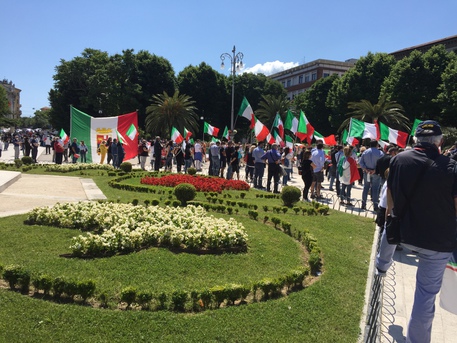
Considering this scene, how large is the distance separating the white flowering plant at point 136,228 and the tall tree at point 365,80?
46.5m

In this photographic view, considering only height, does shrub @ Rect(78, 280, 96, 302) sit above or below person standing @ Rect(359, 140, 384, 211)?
below

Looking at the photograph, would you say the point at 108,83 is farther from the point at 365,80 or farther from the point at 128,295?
the point at 128,295

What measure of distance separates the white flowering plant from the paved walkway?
2.22 m

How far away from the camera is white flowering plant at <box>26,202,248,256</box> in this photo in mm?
6832

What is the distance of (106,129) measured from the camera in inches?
891

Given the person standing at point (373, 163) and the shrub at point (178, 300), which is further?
the person standing at point (373, 163)

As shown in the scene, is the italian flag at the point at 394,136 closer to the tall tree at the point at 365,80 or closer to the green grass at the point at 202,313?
the green grass at the point at 202,313

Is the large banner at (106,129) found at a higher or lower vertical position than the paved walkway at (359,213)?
higher

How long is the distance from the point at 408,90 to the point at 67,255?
43.1m

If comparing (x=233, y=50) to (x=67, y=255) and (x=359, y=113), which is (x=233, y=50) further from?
(x=67, y=255)

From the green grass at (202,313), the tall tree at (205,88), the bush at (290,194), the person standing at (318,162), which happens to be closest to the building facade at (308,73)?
the tall tree at (205,88)

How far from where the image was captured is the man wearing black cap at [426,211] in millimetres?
3627

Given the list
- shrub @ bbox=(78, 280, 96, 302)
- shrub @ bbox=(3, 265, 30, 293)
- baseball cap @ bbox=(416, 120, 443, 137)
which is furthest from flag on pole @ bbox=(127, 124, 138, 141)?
baseball cap @ bbox=(416, 120, 443, 137)

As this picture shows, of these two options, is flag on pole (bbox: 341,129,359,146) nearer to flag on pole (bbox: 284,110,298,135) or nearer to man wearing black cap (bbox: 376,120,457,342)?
flag on pole (bbox: 284,110,298,135)
